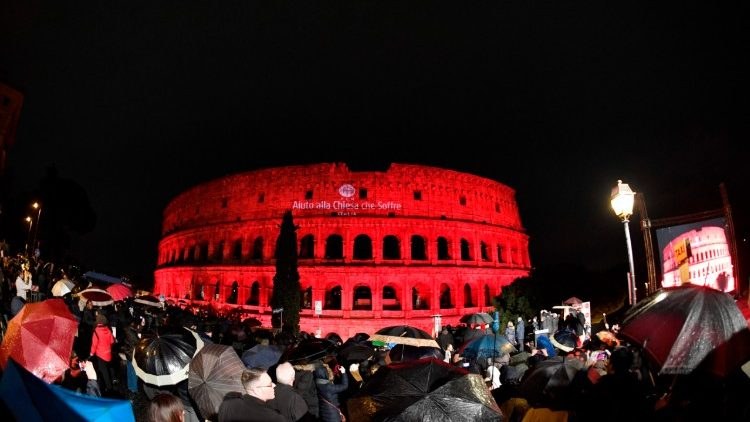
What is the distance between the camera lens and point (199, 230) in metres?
35.8

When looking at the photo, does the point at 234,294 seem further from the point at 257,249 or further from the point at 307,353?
the point at 307,353

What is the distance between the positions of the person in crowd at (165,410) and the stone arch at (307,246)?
28.9 metres

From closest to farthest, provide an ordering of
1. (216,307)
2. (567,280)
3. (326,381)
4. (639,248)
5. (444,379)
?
(444,379) → (326,381) → (567,280) → (639,248) → (216,307)

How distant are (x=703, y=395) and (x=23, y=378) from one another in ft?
14.8

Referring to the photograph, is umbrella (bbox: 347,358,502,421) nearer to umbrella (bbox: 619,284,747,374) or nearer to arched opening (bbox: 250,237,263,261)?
umbrella (bbox: 619,284,747,374)

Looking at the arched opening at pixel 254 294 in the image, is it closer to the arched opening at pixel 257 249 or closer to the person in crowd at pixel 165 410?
the arched opening at pixel 257 249

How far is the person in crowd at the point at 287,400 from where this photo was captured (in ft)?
13.9

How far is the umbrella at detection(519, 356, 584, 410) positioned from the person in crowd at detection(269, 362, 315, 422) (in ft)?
8.05

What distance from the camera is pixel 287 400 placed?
14.0 feet

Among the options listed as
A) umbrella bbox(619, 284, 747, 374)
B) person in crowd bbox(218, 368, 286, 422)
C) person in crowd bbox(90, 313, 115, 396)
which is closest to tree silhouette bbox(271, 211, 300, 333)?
person in crowd bbox(90, 313, 115, 396)

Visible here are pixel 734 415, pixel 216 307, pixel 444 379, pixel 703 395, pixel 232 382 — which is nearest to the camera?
pixel 734 415

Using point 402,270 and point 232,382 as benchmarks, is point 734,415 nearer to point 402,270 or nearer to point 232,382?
point 232,382

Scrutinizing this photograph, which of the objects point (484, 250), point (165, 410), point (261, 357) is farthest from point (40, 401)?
point (484, 250)

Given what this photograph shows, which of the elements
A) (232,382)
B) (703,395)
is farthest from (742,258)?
(232,382)
